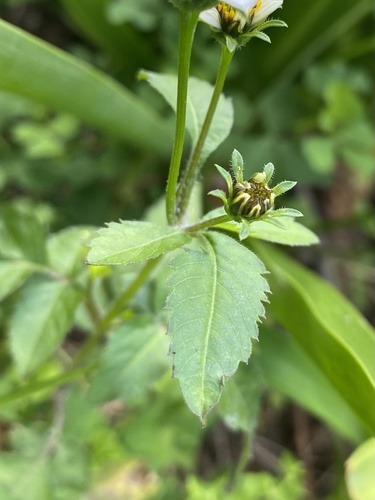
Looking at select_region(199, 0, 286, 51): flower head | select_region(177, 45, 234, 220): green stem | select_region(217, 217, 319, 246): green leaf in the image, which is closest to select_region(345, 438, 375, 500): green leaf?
select_region(217, 217, 319, 246): green leaf

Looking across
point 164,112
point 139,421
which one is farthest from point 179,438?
point 164,112

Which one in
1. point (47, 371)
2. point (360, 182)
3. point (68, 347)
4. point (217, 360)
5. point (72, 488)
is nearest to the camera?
point (217, 360)

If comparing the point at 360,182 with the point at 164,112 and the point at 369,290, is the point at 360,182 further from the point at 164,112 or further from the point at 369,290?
the point at 164,112

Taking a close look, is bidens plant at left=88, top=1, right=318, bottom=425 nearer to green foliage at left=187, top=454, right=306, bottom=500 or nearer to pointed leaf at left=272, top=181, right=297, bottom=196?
pointed leaf at left=272, top=181, right=297, bottom=196

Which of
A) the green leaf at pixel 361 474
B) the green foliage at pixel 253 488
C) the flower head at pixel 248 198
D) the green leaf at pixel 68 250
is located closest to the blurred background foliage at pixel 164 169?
the green foliage at pixel 253 488

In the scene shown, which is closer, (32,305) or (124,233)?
(124,233)

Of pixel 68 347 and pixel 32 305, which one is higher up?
pixel 32 305
